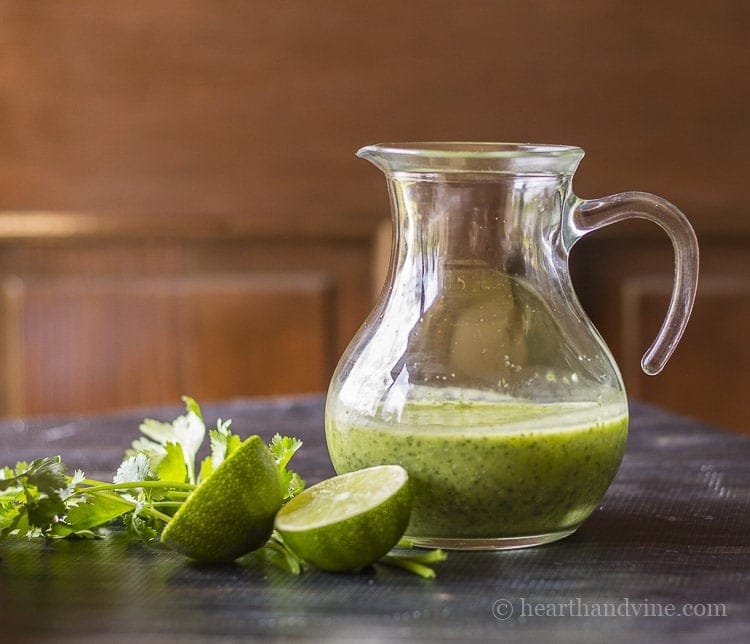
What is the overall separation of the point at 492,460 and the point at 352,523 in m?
0.11

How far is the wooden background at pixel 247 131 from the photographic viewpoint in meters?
2.54

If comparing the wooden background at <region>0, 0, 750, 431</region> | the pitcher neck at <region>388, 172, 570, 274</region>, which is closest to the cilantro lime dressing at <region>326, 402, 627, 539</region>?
the pitcher neck at <region>388, 172, 570, 274</region>

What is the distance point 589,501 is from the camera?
0.86 metres

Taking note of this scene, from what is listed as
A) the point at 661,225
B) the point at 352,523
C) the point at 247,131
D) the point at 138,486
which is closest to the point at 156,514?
the point at 138,486

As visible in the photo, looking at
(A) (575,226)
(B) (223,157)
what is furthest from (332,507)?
(B) (223,157)

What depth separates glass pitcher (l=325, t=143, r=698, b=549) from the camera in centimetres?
82

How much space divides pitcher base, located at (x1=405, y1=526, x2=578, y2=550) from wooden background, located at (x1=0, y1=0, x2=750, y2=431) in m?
1.75

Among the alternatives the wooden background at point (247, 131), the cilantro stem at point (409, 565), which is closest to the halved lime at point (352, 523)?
the cilantro stem at point (409, 565)

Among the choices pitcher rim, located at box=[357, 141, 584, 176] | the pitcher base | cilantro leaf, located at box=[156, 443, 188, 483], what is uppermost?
pitcher rim, located at box=[357, 141, 584, 176]

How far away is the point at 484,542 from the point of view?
0.84m

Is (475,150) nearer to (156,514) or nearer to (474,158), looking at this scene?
(474,158)

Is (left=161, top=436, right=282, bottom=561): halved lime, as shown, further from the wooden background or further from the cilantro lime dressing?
the wooden background

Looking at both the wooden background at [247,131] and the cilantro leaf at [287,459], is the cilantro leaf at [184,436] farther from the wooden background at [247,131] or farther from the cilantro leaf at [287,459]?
the wooden background at [247,131]

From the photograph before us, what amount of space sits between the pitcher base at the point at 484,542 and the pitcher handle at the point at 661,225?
14cm
